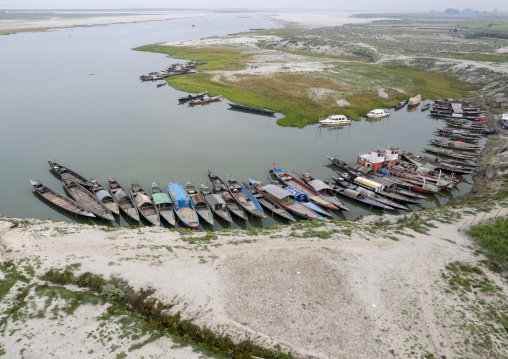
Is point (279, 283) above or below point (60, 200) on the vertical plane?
above

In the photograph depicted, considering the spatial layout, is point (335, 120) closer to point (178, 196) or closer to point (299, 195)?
point (299, 195)

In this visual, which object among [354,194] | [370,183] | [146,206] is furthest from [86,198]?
[370,183]

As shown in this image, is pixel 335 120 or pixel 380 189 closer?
pixel 380 189

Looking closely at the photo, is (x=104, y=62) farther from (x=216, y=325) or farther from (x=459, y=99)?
(x=216, y=325)

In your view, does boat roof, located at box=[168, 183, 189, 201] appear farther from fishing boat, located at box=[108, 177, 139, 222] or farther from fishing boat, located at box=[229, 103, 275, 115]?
fishing boat, located at box=[229, 103, 275, 115]

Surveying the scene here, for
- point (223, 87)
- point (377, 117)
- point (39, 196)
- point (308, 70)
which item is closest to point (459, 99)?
point (377, 117)

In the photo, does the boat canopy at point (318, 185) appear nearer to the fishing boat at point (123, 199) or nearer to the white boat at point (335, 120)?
the fishing boat at point (123, 199)

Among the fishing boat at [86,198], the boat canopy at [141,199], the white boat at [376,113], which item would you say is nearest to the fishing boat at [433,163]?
the white boat at [376,113]
